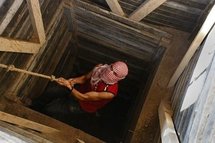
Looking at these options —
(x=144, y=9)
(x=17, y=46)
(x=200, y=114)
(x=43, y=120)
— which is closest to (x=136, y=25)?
(x=144, y=9)

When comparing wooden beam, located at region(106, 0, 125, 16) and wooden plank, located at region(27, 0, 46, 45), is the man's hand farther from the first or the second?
wooden beam, located at region(106, 0, 125, 16)

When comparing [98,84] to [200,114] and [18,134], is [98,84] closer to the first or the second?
[18,134]

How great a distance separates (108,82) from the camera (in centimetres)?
582

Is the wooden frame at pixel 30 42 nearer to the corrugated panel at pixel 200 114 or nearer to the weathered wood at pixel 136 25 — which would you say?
the weathered wood at pixel 136 25

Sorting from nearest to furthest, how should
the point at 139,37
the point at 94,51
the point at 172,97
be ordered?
1. the point at 172,97
2. the point at 139,37
3. the point at 94,51

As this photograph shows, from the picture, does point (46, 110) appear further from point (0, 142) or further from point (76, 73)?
point (0, 142)

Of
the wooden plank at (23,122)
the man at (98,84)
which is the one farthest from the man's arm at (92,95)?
the wooden plank at (23,122)

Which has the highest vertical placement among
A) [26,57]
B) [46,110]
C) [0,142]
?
[26,57]

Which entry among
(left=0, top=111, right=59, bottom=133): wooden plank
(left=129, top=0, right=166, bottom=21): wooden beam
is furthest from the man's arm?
(left=129, top=0, right=166, bottom=21): wooden beam

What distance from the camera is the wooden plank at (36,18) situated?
523cm

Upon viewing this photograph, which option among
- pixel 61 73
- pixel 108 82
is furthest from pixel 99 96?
pixel 61 73

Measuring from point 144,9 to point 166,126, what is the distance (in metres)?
2.16

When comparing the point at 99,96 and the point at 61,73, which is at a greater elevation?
the point at 61,73

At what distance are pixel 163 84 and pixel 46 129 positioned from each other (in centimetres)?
222
